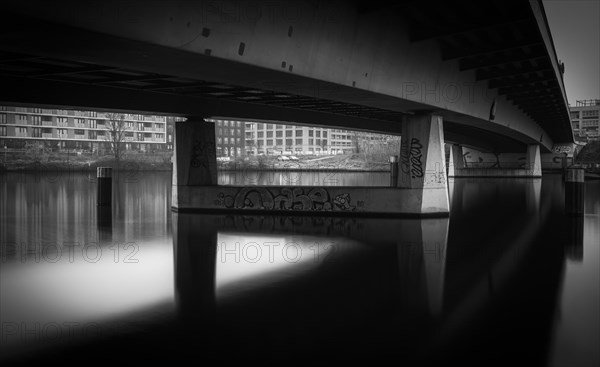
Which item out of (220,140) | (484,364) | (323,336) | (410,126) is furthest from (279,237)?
(220,140)

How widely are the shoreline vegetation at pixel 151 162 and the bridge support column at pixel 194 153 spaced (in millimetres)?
35851

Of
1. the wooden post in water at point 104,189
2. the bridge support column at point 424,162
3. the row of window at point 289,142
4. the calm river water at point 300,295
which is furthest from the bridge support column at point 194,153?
the row of window at point 289,142

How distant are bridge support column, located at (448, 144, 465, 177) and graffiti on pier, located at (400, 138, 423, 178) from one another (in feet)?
179

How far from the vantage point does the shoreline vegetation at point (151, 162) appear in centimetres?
6769

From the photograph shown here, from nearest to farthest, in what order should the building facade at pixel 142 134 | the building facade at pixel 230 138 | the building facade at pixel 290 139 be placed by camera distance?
1. the building facade at pixel 142 134
2. the building facade at pixel 230 138
3. the building facade at pixel 290 139

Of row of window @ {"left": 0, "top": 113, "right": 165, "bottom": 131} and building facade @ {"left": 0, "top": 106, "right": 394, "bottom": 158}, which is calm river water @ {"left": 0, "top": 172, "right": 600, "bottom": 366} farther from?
row of window @ {"left": 0, "top": 113, "right": 165, "bottom": 131}

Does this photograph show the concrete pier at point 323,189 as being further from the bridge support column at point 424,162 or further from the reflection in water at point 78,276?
the reflection in water at point 78,276

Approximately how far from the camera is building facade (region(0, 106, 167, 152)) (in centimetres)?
6762

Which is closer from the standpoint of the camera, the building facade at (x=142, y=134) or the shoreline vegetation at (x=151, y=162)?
the shoreline vegetation at (x=151, y=162)

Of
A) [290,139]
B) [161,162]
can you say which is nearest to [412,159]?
[161,162]

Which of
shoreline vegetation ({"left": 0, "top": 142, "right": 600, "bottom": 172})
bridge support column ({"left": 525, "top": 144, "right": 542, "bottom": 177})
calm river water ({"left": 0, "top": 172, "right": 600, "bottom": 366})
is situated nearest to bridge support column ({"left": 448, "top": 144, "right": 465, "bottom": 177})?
bridge support column ({"left": 525, "top": 144, "right": 542, "bottom": 177})

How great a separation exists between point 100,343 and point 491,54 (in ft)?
60.7

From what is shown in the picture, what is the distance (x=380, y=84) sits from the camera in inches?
690

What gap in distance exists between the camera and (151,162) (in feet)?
329
